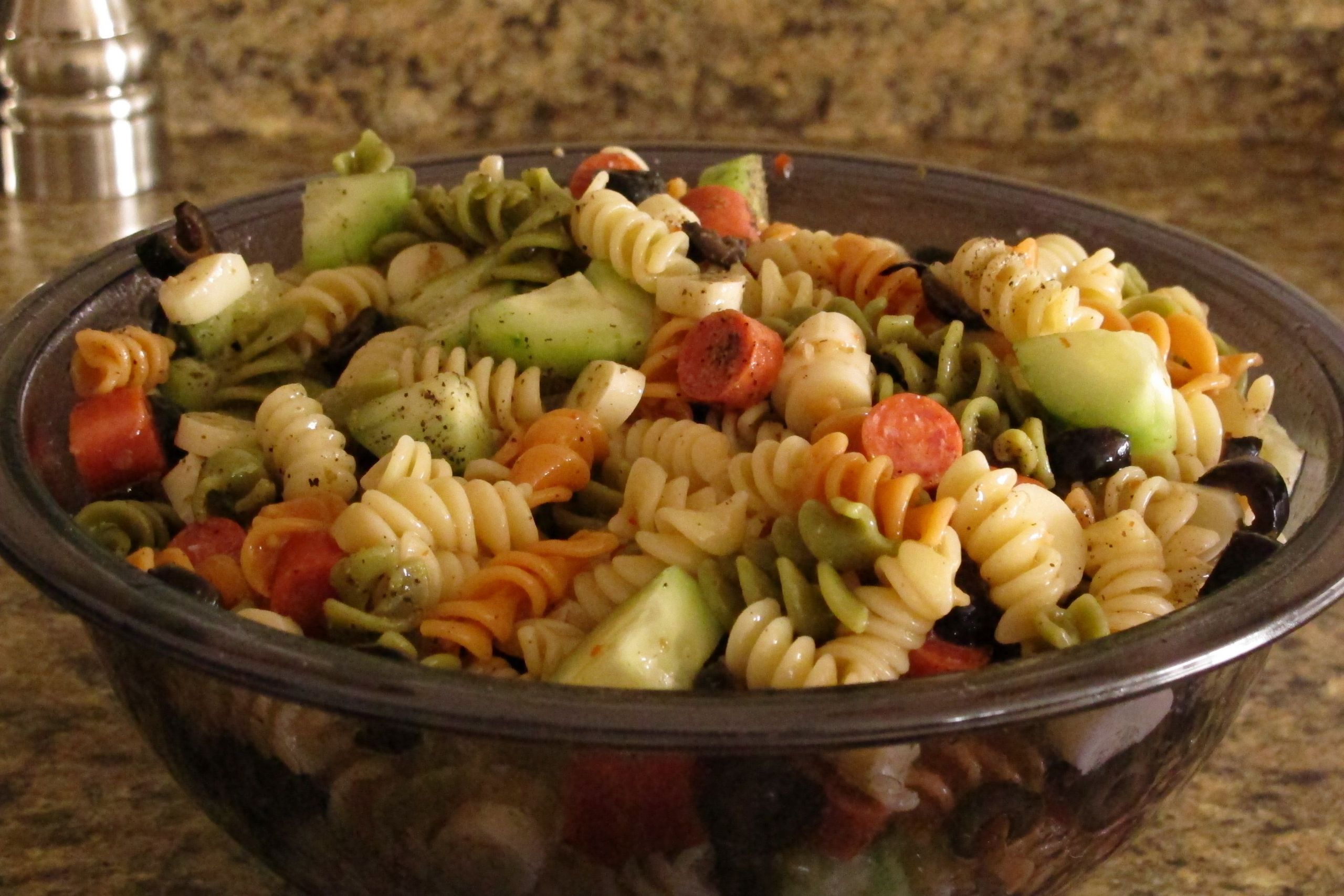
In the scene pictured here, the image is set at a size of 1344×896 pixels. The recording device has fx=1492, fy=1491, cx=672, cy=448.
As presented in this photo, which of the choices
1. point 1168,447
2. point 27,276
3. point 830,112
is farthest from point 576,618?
point 830,112

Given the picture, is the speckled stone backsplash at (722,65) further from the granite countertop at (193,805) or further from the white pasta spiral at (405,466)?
the white pasta spiral at (405,466)

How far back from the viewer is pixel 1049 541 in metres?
0.95

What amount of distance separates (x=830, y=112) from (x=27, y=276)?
125 cm

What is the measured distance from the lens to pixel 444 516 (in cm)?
98

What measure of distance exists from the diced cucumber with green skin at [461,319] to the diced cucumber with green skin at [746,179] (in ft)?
1.05

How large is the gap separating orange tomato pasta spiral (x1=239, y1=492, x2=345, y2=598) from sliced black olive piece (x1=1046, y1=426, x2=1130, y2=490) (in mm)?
498

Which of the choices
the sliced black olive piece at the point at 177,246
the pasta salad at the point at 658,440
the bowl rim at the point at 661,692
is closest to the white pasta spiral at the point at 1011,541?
the pasta salad at the point at 658,440

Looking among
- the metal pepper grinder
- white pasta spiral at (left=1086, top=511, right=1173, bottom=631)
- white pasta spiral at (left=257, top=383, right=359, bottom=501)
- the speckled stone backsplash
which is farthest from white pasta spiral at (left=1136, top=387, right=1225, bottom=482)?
the metal pepper grinder

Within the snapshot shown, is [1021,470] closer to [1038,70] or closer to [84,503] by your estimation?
[84,503]

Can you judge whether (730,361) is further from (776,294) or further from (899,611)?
(899,611)

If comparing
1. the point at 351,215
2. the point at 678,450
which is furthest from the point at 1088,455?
the point at 351,215

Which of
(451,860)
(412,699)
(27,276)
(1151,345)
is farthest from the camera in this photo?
(27,276)

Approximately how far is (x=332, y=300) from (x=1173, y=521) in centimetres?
68

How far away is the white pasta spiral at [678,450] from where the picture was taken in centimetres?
103
